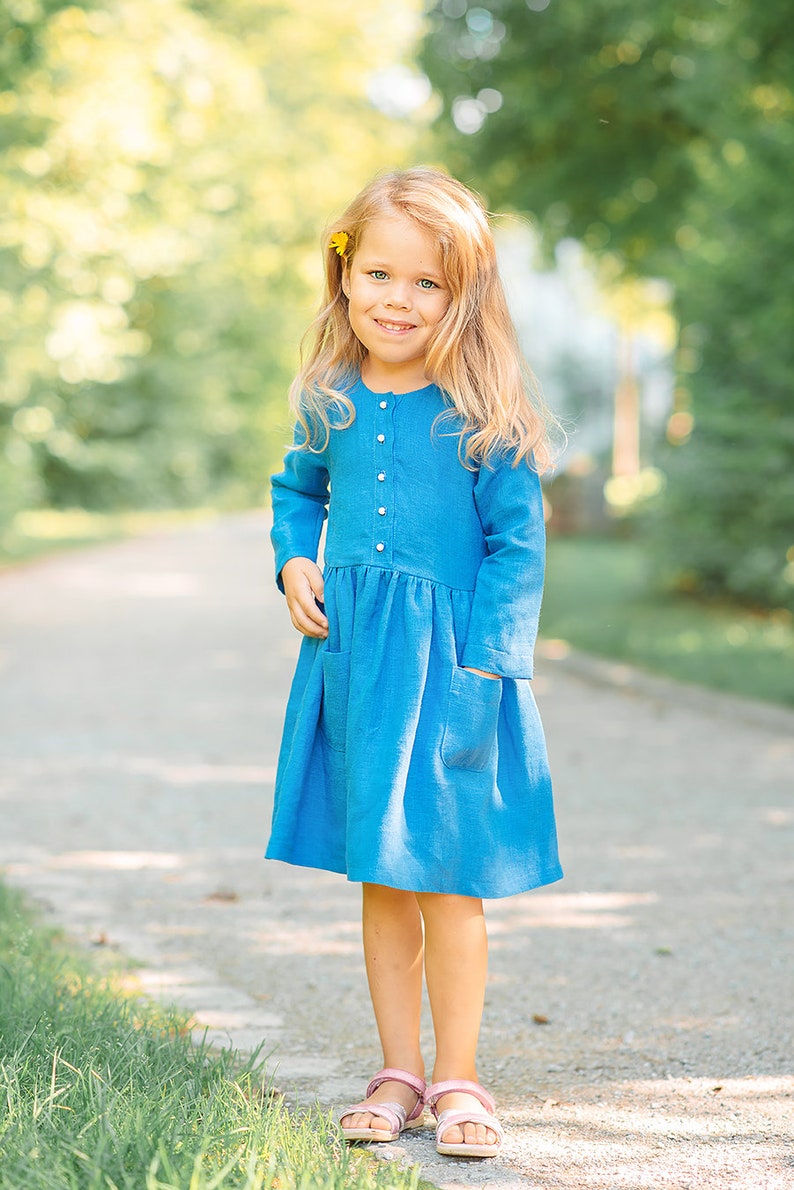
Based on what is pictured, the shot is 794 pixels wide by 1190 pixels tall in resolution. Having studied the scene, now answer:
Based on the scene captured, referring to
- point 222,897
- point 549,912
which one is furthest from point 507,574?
point 222,897

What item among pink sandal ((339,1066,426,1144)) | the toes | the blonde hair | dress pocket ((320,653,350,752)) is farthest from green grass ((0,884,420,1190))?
the blonde hair

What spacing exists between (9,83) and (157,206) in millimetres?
9769

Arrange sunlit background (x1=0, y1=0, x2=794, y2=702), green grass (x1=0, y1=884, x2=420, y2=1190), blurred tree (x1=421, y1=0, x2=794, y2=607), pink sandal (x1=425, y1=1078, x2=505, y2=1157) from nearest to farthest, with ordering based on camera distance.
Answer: green grass (x1=0, y1=884, x2=420, y2=1190) < pink sandal (x1=425, y1=1078, x2=505, y2=1157) < sunlit background (x1=0, y1=0, x2=794, y2=702) < blurred tree (x1=421, y1=0, x2=794, y2=607)

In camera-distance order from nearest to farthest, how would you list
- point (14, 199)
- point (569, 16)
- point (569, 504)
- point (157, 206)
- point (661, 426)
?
1. point (569, 16)
2. point (14, 199)
3. point (661, 426)
4. point (157, 206)
5. point (569, 504)

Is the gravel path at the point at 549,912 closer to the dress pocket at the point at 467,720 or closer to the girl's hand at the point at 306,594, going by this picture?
the dress pocket at the point at 467,720

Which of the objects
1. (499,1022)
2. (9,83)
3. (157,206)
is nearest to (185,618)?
(9,83)

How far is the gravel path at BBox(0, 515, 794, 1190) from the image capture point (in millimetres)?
3027

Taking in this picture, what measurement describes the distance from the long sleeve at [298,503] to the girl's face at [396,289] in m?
0.29

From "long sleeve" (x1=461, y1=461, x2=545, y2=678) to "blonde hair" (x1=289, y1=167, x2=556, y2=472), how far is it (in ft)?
0.17

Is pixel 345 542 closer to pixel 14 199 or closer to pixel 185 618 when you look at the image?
pixel 185 618

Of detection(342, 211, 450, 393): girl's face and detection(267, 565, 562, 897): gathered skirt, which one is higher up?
detection(342, 211, 450, 393): girl's face

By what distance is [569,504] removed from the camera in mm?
25125

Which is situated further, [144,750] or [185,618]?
[185,618]

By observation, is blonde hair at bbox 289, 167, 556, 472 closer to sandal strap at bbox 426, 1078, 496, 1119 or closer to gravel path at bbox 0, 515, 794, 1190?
sandal strap at bbox 426, 1078, 496, 1119
